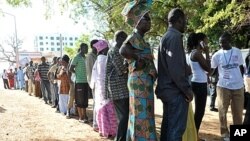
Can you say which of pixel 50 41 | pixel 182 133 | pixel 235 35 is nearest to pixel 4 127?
pixel 182 133

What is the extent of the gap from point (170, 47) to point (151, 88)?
66 cm

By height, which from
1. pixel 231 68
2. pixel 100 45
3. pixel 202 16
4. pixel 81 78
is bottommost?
pixel 81 78

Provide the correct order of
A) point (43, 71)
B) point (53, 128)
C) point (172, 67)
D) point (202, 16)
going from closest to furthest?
point (172, 67) < point (53, 128) < point (43, 71) < point (202, 16)

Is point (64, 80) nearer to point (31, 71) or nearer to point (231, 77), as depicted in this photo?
point (231, 77)

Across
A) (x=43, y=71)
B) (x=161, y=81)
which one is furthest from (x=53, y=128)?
(x=43, y=71)

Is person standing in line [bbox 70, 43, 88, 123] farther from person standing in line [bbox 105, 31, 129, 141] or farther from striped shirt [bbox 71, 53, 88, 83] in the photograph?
person standing in line [bbox 105, 31, 129, 141]

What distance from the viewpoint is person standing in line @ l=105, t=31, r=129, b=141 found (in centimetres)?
535

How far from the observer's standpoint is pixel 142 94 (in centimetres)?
466

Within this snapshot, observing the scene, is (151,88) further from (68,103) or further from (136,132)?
(68,103)

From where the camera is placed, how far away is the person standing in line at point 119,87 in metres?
5.35

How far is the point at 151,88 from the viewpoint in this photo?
185 inches

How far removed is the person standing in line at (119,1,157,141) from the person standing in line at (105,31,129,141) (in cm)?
59

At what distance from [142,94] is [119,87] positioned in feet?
2.77

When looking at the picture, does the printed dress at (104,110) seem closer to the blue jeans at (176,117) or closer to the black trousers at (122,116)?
the black trousers at (122,116)
